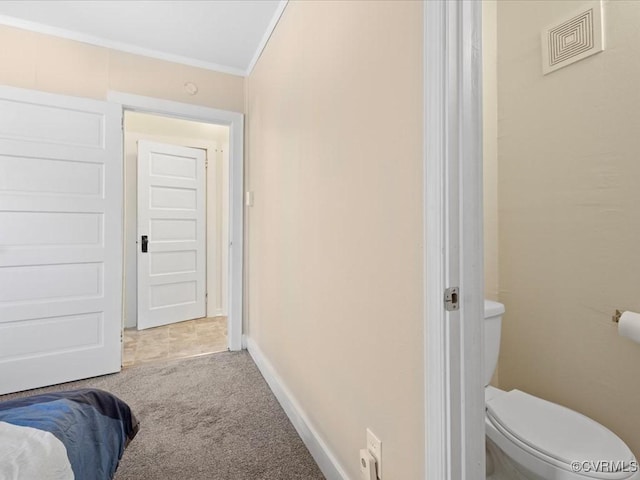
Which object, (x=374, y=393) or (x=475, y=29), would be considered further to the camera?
(x=374, y=393)

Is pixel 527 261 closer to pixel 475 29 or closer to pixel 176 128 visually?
pixel 475 29

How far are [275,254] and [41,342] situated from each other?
1755 mm

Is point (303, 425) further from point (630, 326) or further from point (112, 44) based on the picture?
point (112, 44)

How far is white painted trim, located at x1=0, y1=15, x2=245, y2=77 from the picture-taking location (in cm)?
230

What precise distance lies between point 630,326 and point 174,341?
3390 millimetres

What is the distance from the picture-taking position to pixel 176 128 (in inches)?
157

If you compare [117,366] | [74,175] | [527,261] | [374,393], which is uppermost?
[74,175]

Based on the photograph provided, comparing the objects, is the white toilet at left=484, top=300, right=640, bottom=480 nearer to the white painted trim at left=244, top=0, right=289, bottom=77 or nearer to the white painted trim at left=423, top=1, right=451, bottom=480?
the white painted trim at left=423, top=1, right=451, bottom=480

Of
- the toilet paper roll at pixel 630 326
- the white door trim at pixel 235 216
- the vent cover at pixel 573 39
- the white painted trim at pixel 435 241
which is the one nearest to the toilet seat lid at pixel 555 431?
the toilet paper roll at pixel 630 326

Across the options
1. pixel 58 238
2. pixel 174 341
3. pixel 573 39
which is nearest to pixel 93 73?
pixel 58 238

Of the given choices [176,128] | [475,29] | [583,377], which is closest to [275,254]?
[475,29]

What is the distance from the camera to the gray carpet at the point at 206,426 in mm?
1503

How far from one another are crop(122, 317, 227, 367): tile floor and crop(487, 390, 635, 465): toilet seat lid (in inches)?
92.9
